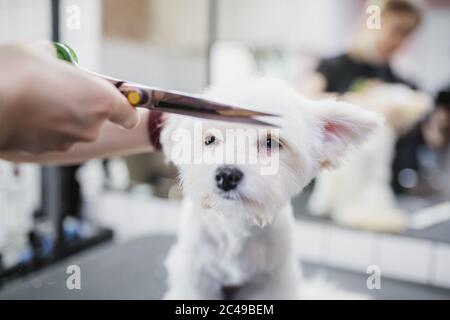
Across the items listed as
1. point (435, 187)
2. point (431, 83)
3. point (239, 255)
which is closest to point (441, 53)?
point (431, 83)

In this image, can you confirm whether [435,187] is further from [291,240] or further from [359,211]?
[291,240]

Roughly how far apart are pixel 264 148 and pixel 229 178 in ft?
0.23

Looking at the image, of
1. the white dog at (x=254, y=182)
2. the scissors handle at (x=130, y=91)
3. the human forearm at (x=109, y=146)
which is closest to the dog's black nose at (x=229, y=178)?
the white dog at (x=254, y=182)

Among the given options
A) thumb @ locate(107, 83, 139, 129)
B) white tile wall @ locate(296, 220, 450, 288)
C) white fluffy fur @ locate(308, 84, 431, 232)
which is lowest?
white tile wall @ locate(296, 220, 450, 288)

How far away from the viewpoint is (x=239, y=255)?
0.71 meters

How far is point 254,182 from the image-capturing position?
564mm

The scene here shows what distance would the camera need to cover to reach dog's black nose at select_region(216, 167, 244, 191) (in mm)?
562

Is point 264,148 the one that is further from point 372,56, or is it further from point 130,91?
point 372,56

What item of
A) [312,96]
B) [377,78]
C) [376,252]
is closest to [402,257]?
[376,252]

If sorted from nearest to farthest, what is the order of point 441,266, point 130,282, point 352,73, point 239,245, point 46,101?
point 46,101, point 239,245, point 130,282, point 441,266, point 352,73

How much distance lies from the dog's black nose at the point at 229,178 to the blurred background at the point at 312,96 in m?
0.38

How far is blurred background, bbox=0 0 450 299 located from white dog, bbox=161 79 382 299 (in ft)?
0.59

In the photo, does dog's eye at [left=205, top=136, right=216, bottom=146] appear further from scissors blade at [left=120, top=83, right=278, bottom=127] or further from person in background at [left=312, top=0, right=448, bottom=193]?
person in background at [left=312, top=0, right=448, bottom=193]

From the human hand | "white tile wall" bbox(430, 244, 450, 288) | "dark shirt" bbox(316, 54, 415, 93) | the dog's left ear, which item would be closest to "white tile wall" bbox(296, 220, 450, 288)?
"white tile wall" bbox(430, 244, 450, 288)
